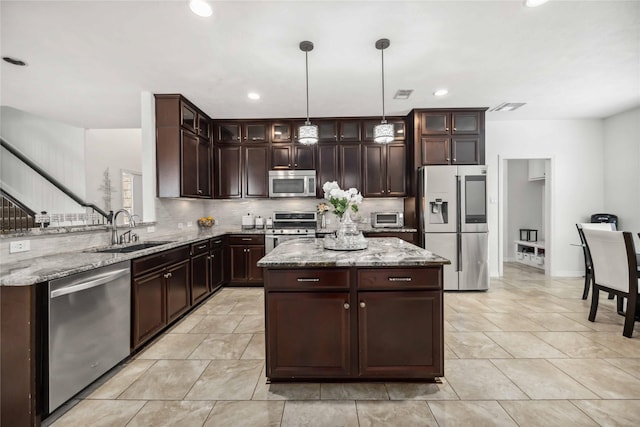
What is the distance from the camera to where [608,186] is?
4.97 m

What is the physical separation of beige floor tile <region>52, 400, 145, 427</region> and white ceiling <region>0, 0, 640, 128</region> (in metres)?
2.88

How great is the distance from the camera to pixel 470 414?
175 centimetres

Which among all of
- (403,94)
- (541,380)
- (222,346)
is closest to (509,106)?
(403,94)

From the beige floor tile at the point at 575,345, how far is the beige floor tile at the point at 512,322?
0.15 meters

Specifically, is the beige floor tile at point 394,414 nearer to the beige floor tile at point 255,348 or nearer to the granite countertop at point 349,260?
the granite countertop at point 349,260

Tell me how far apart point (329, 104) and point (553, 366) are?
12.9 ft

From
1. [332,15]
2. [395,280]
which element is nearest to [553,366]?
[395,280]

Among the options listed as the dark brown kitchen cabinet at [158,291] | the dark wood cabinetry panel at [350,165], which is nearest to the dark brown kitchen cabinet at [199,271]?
the dark brown kitchen cabinet at [158,291]

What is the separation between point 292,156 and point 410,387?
384 centimetres

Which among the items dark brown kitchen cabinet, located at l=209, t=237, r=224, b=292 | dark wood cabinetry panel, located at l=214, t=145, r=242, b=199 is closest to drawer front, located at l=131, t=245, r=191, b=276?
dark brown kitchen cabinet, located at l=209, t=237, r=224, b=292

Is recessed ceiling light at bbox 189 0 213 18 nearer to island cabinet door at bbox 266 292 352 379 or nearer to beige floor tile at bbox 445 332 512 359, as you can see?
island cabinet door at bbox 266 292 352 379

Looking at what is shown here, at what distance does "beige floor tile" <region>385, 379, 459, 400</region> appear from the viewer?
6.27ft

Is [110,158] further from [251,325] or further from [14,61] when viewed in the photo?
[251,325]

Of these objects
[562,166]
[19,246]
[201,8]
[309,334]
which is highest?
[201,8]
